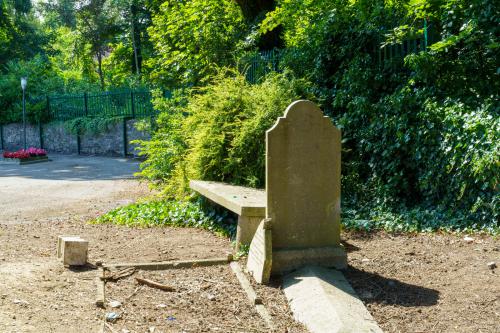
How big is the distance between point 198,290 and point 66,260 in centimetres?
147

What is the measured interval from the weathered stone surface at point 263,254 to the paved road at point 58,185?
5085mm

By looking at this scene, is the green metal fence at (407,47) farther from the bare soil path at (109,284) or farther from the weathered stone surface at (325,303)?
the weathered stone surface at (325,303)

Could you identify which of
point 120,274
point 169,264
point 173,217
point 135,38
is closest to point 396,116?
point 173,217

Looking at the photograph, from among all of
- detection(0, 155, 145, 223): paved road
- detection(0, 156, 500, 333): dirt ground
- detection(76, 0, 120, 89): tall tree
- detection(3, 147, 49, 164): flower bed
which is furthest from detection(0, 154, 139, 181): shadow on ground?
detection(76, 0, 120, 89): tall tree

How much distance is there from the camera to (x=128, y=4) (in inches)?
1273

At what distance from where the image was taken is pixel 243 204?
5910 millimetres

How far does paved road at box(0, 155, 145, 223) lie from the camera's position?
9.87m

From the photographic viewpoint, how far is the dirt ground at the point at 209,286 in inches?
158

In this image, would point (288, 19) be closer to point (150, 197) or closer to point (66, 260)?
point (150, 197)

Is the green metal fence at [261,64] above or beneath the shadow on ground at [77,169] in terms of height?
above

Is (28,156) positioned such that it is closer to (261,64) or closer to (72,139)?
(72,139)

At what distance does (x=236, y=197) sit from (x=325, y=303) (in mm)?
2521

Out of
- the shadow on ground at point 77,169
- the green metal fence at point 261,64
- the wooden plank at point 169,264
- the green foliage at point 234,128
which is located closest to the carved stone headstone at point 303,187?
the wooden plank at point 169,264

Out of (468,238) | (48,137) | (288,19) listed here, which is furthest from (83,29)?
(468,238)
